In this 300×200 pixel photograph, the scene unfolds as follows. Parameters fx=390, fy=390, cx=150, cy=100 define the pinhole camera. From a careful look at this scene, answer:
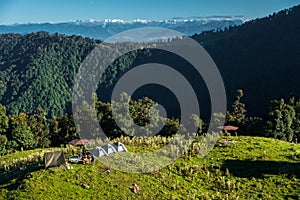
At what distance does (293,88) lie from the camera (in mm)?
148875

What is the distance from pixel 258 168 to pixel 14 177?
70.8ft

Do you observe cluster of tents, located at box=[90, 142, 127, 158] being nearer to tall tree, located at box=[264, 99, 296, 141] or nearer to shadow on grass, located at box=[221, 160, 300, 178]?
shadow on grass, located at box=[221, 160, 300, 178]

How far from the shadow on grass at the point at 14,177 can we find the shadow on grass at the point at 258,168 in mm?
16973

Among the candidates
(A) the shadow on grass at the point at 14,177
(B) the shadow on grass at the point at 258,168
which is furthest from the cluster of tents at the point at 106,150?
(B) the shadow on grass at the point at 258,168

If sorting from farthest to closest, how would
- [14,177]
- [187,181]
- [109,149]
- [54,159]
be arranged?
1. [109,149]
2. [187,181]
3. [14,177]
4. [54,159]

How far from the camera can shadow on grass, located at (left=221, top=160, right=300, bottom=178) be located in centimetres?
3453

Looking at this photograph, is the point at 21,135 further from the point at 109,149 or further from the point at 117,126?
the point at 109,149

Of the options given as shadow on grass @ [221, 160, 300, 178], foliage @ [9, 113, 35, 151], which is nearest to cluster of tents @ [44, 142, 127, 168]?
shadow on grass @ [221, 160, 300, 178]

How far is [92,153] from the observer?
35562 millimetres

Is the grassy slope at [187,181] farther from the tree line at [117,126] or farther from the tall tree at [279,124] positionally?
the tree line at [117,126]

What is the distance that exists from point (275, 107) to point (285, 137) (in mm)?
5701

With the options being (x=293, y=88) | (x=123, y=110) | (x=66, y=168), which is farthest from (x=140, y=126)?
Result: (x=293, y=88)

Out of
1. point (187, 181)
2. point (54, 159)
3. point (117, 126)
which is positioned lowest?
point (117, 126)

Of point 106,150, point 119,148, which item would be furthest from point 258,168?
point 106,150
